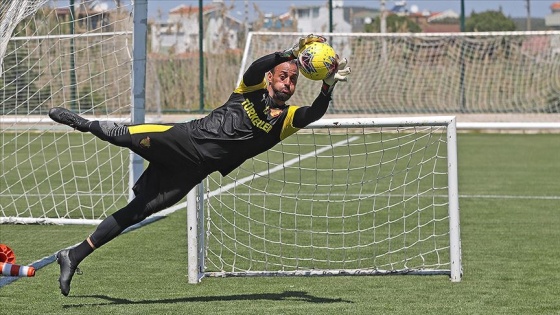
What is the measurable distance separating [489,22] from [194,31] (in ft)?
28.6

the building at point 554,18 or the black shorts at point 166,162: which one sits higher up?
the building at point 554,18

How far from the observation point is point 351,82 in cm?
2752

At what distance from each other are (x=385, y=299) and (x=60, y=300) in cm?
241

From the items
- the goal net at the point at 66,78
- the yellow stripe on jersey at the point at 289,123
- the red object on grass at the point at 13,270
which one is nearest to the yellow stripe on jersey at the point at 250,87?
the yellow stripe on jersey at the point at 289,123

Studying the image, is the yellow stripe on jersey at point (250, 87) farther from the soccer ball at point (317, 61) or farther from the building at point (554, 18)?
the building at point (554, 18)

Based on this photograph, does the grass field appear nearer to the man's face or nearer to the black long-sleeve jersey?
the black long-sleeve jersey

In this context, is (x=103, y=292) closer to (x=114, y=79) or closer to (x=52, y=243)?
(x=52, y=243)

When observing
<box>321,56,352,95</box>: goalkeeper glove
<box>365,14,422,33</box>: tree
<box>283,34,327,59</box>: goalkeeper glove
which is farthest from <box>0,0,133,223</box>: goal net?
<box>365,14,422,33</box>: tree

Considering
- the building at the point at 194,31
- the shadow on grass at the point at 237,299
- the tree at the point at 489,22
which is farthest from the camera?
the tree at the point at 489,22

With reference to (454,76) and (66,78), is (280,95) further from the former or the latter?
(454,76)

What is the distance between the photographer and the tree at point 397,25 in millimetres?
32312

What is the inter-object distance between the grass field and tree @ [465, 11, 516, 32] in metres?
19.0

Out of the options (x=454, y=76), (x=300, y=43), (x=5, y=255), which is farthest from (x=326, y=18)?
(x=5, y=255)

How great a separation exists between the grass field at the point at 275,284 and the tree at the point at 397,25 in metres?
20.2
